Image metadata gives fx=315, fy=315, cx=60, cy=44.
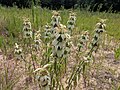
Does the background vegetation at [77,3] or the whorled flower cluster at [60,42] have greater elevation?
the whorled flower cluster at [60,42]

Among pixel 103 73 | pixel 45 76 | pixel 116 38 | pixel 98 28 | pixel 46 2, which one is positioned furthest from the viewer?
pixel 46 2

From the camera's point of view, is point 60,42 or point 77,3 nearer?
point 60,42

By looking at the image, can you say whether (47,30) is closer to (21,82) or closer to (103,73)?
(21,82)

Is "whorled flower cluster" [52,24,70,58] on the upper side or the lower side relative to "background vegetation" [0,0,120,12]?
upper

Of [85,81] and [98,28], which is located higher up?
[98,28]

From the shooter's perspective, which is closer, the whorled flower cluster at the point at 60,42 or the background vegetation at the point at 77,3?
the whorled flower cluster at the point at 60,42

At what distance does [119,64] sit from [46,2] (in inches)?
537

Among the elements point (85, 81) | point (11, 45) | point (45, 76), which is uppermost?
point (45, 76)

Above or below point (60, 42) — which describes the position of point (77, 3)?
below

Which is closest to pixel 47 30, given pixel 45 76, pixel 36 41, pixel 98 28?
pixel 36 41

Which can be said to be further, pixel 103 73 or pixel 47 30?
pixel 103 73

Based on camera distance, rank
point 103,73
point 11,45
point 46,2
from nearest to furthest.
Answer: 1. point 103,73
2. point 11,45
3. point 46,2

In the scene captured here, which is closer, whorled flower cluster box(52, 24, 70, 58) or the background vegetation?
whorled flower cluster box(52, 24, 70, 58)

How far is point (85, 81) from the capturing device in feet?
12.9
